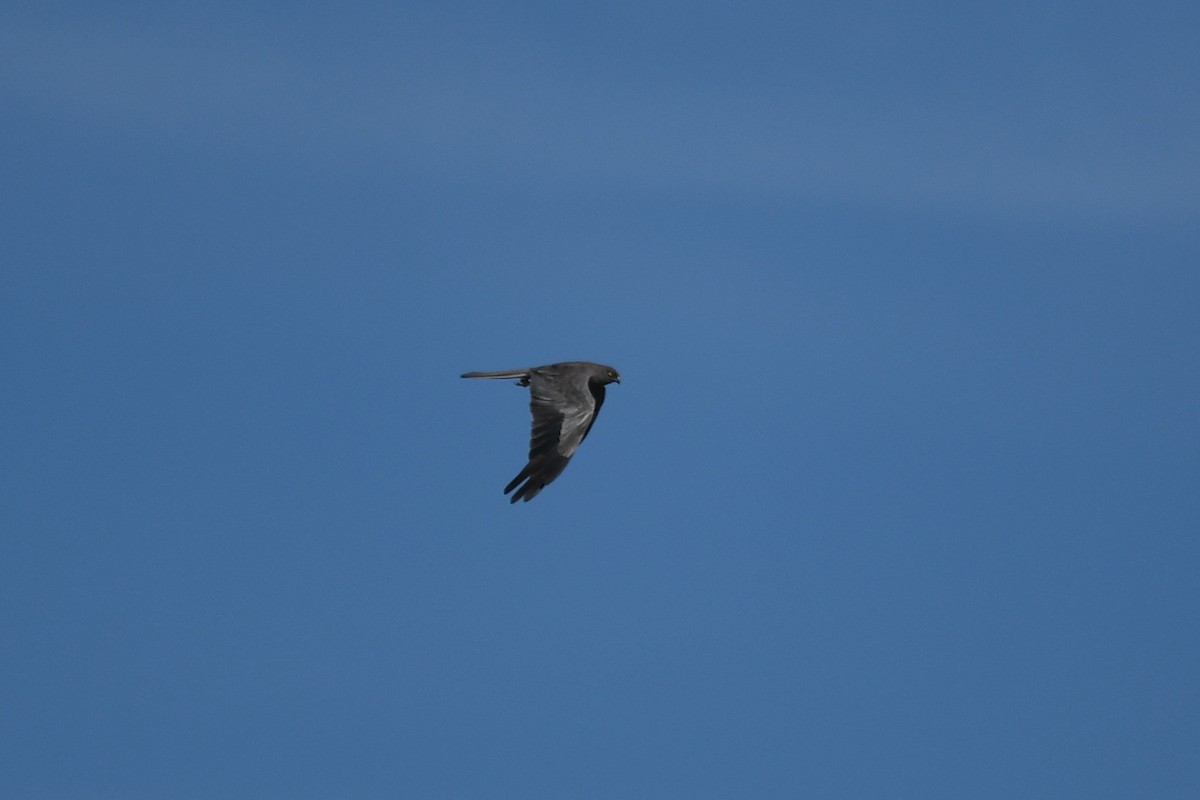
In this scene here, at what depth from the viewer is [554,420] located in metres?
25.2

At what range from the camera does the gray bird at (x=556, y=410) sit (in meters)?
23.6

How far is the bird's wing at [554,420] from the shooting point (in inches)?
926

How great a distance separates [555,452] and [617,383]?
4.28 metres

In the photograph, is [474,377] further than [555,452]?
Yes

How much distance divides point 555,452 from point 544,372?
320 cm

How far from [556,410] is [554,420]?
0.42 metres

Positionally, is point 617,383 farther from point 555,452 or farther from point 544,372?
point 555,452

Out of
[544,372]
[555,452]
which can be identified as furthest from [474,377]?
[555,452]

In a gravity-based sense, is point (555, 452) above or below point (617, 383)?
below

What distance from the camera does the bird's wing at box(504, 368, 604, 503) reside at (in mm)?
Result: 23516

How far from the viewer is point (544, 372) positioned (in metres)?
27.2

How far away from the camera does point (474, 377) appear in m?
27.5

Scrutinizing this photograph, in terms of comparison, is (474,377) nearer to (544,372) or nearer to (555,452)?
(544,372)

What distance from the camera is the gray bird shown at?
2361 centimetres
